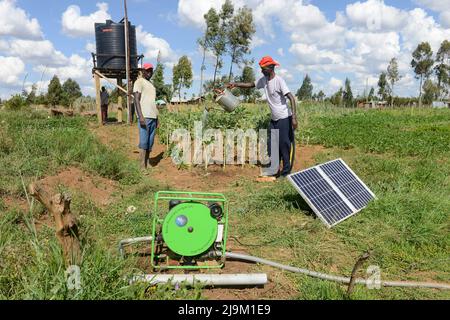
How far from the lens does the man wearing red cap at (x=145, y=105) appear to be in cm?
719

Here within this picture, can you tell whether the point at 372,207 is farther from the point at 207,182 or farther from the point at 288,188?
the point at 207,182

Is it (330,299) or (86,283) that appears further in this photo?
(330,299)

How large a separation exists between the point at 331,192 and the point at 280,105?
7.50 feet

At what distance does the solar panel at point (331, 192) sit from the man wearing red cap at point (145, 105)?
3.58 metres

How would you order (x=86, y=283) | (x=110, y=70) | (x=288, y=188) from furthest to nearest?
(x=110, y=70) < (x=288, y=188) < (x=86, y=283)

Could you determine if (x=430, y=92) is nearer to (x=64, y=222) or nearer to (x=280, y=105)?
(x=280, y=105)

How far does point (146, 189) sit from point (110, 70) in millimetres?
9050

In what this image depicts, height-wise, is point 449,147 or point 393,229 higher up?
point 449,147

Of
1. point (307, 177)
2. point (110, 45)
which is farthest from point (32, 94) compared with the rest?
point (307, 177)

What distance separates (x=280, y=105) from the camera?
6.62m

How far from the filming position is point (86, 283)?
96.8 inches

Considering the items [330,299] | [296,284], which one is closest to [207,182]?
[296,284]

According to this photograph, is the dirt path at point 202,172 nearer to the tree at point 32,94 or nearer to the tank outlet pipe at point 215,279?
the tree at point 32,94

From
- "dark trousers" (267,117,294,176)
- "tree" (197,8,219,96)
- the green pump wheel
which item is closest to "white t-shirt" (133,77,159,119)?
"dark trousers" (267,117,294,176)
